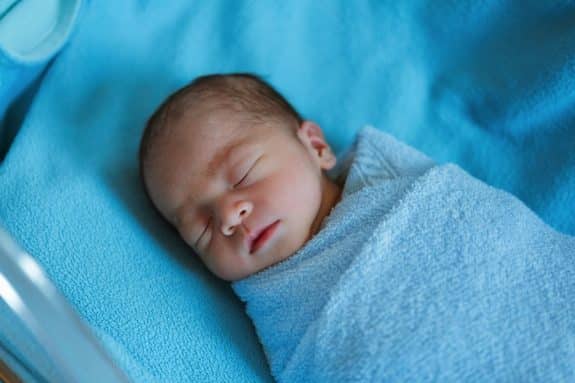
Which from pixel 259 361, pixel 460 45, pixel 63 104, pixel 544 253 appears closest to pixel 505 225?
A: pixel 544 253

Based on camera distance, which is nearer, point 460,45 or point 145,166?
point 145,166

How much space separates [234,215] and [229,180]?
7cm

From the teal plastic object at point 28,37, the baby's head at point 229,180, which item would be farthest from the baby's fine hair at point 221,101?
the teal plastic object at point 28,37

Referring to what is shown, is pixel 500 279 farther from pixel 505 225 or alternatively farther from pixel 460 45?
pixel 460 45

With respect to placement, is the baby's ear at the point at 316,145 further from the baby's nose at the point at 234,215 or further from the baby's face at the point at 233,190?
the baby's nose at the point at 234,215

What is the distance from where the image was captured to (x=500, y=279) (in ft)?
2.83

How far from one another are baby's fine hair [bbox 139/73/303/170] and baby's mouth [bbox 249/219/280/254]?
6.9 inches

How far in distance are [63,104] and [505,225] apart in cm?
77

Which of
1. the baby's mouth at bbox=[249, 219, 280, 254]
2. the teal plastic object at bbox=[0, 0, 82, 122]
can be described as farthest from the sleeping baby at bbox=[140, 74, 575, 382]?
the teal plastic object at bbox=[0, 0, 82, 122]

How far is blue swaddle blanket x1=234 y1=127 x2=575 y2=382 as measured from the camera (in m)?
0.81

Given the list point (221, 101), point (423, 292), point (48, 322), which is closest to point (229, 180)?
point (221, 101)

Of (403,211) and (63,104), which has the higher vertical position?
(63,104)

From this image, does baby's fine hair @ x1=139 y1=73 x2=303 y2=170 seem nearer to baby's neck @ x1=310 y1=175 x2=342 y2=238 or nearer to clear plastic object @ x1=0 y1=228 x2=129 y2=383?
baby's neck @ x1=310 y1=175 x2=342 y2=238

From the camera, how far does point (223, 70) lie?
4.25 ft
